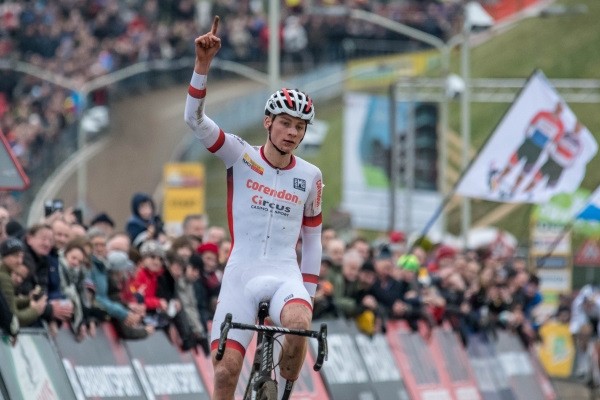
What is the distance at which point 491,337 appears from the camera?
83.4 feet

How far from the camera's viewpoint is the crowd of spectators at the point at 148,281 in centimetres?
1528

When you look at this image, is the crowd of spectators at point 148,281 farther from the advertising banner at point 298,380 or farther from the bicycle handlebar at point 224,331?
the bicycle handlebar at point 224,331

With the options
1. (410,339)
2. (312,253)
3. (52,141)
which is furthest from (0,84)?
(312,253)

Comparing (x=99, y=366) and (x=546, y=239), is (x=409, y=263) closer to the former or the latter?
(x=99, y=366)

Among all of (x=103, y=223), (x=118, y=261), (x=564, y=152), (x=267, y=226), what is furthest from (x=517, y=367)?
(x=267, y=226)

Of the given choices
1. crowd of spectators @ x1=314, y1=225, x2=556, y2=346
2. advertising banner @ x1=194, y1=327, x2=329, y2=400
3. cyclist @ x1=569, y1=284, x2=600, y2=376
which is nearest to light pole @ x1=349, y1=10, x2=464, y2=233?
cyclist @ x1=569, y1=284, x2=600, y2=376

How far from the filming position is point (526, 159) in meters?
25.9

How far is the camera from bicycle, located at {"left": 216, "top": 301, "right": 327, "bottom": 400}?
12.4 metres

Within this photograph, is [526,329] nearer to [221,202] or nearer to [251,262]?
[251,262]

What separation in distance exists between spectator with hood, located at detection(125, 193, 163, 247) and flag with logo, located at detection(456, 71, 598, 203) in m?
7.96

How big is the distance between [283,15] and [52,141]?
531 inches

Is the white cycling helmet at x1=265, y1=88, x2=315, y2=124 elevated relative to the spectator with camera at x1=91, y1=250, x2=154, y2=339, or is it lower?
lower

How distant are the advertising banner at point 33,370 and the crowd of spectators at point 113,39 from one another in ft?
76.0

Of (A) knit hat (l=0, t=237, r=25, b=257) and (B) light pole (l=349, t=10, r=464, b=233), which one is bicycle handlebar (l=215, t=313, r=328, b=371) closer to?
(A) knit hat (l=0, t=237, r=25, b=257)
